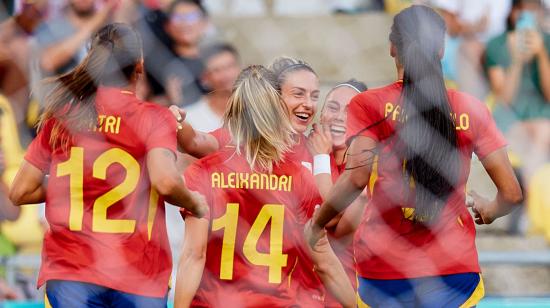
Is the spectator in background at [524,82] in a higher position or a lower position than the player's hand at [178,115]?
higher

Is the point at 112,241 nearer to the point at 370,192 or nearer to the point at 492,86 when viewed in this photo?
the point at 370,192

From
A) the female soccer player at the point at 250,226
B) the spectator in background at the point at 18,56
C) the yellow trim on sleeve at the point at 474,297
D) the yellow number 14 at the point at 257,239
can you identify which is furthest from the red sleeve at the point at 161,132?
the spectator in background at the point at 18,56

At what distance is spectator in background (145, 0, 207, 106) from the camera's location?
475cm

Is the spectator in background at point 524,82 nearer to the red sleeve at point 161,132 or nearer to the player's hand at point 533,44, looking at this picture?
the player's hand at point 533,44

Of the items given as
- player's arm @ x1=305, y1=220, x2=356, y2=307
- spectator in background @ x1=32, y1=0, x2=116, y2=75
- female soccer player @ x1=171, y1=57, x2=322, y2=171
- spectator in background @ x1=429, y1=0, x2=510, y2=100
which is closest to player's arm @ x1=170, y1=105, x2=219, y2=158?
female soccer player @ x1=171, y1=57, x2=322, y2=171

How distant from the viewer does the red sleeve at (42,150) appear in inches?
127

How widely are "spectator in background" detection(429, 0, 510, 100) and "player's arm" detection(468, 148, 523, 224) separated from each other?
2.08 meters

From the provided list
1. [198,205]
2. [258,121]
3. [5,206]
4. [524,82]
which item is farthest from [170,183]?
[524,82]

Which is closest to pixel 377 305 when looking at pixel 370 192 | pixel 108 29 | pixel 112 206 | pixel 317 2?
pixel 370 192

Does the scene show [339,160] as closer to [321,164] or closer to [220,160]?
[321,164]

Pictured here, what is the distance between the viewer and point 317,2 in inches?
235

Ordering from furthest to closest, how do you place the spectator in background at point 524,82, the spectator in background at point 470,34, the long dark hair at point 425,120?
the spectator in background at point 470,34 < the spectator in background at point 524,82 < the long dark hair at point 425,120

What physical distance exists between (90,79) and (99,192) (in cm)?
31

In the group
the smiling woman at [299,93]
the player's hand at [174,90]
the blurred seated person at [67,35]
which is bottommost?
the smiling woman at [299,93]
